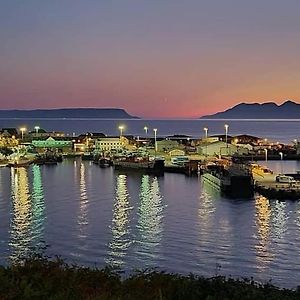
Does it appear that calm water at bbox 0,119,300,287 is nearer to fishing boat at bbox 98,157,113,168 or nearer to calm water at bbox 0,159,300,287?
calm water at bbox 0,159,300,287

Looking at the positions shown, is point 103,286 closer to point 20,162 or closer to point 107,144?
point 20,162

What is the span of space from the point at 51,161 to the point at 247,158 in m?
9.85

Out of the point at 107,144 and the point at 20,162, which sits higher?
the point at 107,144

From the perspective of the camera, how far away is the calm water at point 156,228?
23.6 ft

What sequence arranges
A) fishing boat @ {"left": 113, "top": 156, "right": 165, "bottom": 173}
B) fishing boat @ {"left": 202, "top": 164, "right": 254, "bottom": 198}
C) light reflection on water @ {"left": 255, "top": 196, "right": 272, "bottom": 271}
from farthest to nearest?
1. fishing boat @ {"left": 113, "top": 156, "right": 165, "bottom": 173}
2. fishing boat @ {"left": 202, "top": 164, "right": 254, "bottom": 198}
3. light reflection on water @ {"left": 255, "top": 196, "right": 272, "bottom": 271}

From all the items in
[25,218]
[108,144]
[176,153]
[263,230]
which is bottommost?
[263,230]

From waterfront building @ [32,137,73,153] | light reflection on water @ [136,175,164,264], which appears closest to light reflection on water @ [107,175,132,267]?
light reflection on water @ [136,175,164,264]

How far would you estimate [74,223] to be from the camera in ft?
32.8

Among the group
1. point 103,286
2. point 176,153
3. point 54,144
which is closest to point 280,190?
point 103,286

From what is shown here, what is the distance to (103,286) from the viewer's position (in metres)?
3.32

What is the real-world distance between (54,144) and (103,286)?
100 ft

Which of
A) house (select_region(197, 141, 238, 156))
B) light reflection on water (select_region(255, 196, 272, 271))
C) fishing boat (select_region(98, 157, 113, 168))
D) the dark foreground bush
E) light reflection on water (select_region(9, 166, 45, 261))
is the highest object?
house (select_region(197, 141, 238, 156))

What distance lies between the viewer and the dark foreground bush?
296 centimetres

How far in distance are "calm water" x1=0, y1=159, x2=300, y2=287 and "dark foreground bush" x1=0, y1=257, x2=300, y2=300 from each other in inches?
126
